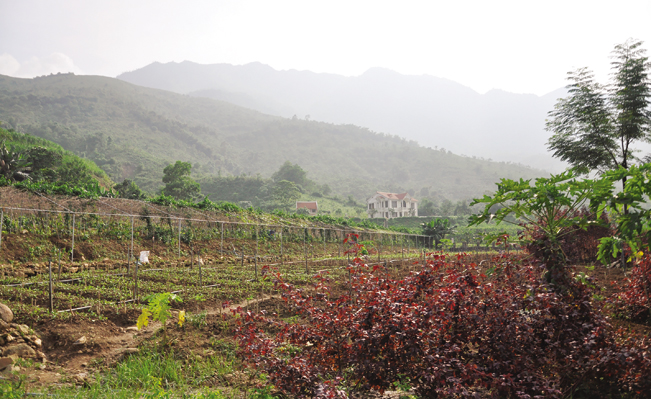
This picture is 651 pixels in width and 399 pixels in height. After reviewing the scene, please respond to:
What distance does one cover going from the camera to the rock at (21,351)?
5363 mm

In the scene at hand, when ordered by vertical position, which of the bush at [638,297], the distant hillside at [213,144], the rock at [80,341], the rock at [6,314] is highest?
the distant hillside at [213,144]

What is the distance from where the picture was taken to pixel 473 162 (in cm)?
14162

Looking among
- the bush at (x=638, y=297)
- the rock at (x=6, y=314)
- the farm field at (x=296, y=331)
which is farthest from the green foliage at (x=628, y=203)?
the rock at (x=6, y=314)

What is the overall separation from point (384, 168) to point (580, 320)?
491 feet

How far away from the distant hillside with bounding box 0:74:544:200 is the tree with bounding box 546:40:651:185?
247 ft

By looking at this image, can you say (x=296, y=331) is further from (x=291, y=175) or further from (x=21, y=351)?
(x=291, y=175)

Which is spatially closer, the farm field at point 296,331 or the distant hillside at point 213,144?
the farm field at point 296,331

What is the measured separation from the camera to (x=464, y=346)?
4.21 metres

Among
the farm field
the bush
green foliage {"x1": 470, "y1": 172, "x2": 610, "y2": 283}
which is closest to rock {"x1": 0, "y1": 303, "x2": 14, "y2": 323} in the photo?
the farm field

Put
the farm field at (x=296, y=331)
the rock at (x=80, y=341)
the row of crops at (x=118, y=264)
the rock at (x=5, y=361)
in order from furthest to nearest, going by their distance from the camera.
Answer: the row of crops at (x=118, y=264) < the rock at (x=80, y=341) < the rock at (x=5, y=361) < the farm field at (x=296, y=331)

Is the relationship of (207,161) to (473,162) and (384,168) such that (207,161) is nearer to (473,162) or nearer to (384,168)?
(384,168)

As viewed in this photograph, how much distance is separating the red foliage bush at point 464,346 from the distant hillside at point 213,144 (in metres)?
80.0

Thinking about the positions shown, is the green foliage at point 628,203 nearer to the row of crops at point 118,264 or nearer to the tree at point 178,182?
the row of crops at point 118,264

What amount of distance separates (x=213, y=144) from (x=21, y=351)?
149 meters
